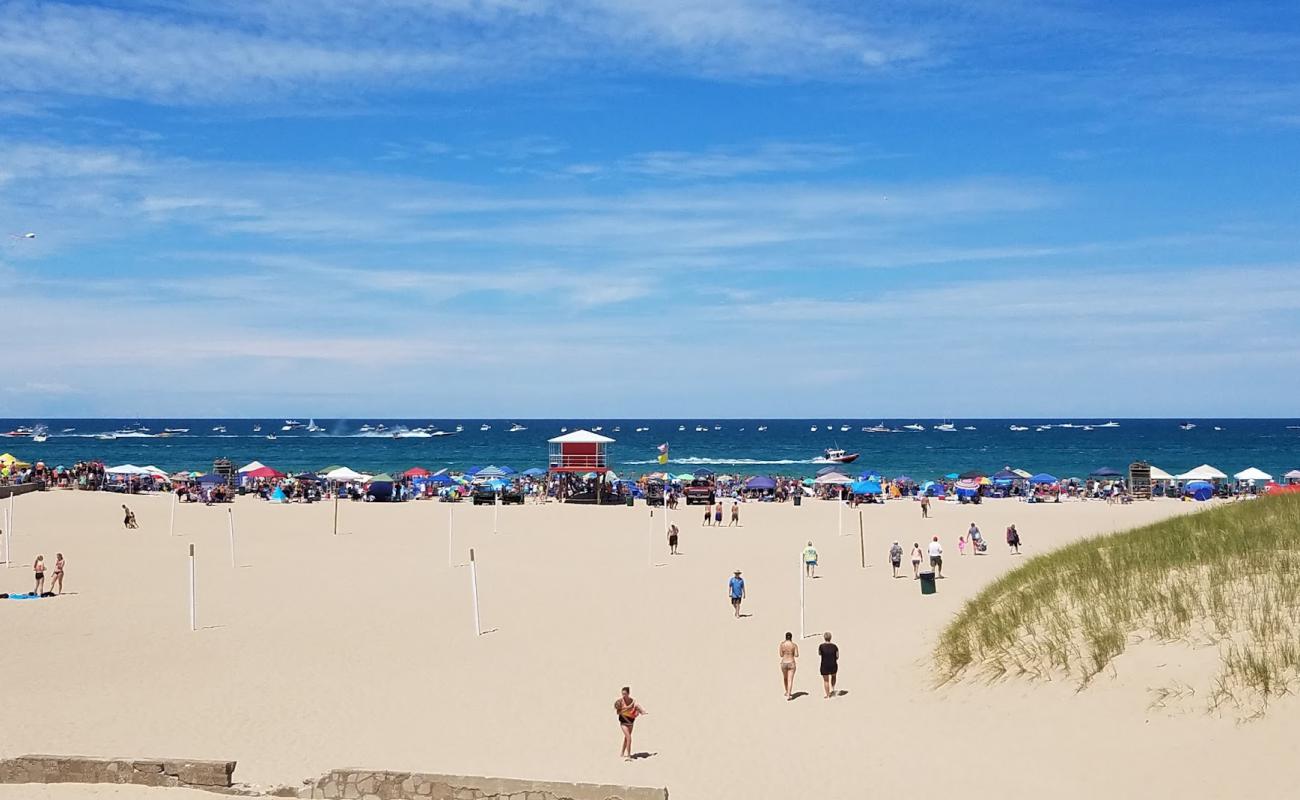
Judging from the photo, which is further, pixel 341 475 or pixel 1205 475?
pixel 341 475

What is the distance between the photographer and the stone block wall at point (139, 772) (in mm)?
11203

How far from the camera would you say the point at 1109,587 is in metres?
15.4

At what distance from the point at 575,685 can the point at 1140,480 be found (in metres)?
47.4

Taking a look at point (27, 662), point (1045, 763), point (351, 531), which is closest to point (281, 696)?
point (27, 662)

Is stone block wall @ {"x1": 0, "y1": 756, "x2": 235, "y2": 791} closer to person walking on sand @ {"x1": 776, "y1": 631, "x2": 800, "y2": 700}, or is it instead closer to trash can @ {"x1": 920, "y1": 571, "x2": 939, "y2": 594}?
person walking on sand @ {"x1": 776, "y1": 631, "x2": 800, "y2": 700}

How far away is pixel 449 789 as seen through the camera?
10.5m

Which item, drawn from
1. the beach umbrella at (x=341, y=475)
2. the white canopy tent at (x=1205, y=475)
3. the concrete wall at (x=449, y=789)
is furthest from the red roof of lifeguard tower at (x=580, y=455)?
the concrete wall at (x=449, y=789)

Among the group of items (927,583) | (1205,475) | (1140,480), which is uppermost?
(1205,475)

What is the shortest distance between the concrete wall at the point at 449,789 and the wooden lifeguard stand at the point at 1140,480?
172ft

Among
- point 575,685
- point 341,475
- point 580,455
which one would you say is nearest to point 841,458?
point 580,455

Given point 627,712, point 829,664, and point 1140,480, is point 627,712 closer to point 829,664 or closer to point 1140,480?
point 829,664

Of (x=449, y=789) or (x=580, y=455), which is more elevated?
(x=580, y=455)

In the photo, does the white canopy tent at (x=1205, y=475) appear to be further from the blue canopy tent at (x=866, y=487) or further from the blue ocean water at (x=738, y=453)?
the blue ocean water at (x=738, y=453)

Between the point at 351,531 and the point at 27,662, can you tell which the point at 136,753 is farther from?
the point at 351,531
